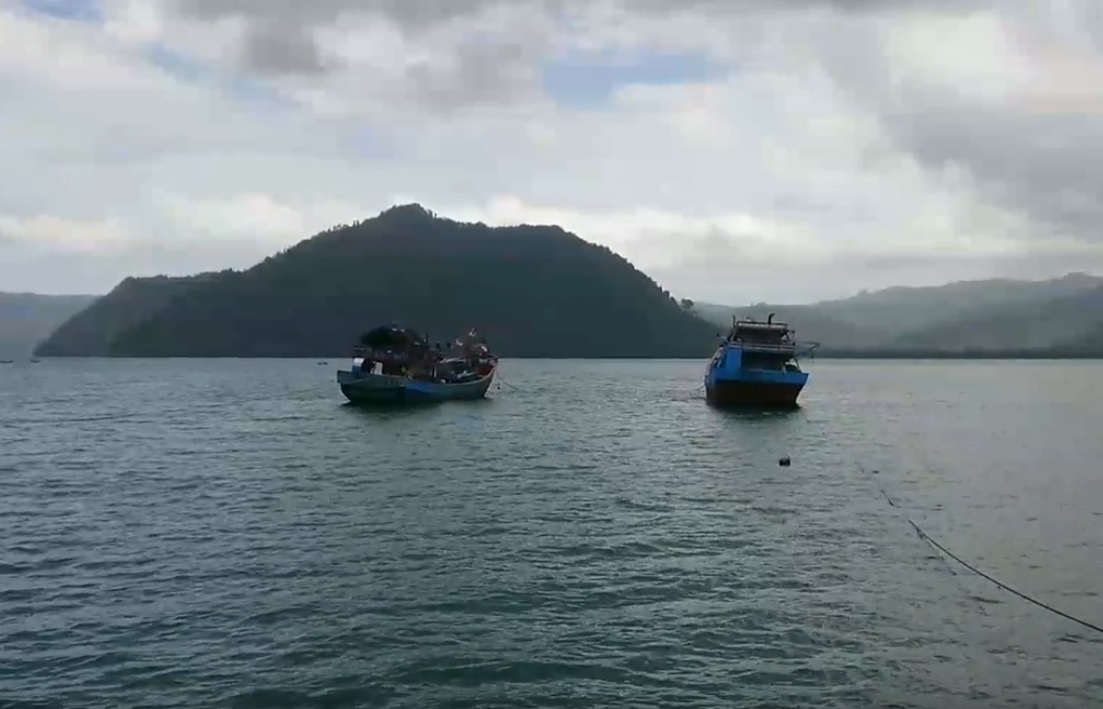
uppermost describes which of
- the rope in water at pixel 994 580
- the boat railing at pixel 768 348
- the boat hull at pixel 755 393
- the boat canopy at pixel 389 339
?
the boat canopy at pixel 389 339

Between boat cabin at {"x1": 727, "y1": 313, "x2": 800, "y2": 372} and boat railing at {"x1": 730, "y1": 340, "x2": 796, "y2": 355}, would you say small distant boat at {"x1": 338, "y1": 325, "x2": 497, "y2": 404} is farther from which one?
boat railing at {"x1": 730, "y1": 340, "x2": 796, "y2": 355}

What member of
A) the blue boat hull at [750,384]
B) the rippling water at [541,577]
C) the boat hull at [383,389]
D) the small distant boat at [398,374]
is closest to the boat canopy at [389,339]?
the small distant boat at [398,374]

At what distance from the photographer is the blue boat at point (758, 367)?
83.4m

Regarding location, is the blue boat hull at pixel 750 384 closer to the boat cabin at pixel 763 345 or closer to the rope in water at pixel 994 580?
the boat cabin at pixel 763 345

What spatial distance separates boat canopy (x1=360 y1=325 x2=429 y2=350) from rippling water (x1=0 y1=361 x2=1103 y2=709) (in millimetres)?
29230

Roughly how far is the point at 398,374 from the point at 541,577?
63.9 m

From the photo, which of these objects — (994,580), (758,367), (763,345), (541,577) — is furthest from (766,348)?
(541,577)

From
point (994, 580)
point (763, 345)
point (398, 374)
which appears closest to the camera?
point (994, 580)

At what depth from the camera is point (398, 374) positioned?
282 feet

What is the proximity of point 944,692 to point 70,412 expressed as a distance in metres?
82.3

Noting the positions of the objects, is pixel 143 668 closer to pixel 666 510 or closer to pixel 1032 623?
pixel 1032 623

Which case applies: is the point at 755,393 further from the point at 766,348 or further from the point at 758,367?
the point at 766,348

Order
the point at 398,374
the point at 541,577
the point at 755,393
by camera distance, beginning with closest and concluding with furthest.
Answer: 1. the point at 541,577
2. the point at 398,374
3. the point at 755,393

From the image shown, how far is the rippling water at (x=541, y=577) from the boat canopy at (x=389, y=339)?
95.9ft
